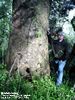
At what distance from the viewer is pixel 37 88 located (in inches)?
332

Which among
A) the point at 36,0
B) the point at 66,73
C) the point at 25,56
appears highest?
the point at 36,0

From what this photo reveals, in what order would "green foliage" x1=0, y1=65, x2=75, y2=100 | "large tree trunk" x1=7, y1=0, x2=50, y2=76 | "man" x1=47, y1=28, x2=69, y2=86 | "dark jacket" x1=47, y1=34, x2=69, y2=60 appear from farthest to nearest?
1. "dark jacket" x1=47, y1=34, x2=69, y2=60
2. "man" x1=47, y1=28, x2=69, y2=86
3. "large tree trunk" x1=7, y1=0, x2=50, y2=76
4. "green foliage" x1=0, y1=65, x2=75, y2=100

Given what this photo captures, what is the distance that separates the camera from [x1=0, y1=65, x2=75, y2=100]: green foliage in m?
7.65

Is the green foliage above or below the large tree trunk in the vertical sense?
below

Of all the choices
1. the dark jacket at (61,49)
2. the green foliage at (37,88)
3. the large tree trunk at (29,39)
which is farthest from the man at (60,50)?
the green foliage at (37,88)

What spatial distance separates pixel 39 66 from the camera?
9.59 m

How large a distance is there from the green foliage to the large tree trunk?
0.43 m

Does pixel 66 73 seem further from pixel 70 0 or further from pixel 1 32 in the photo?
pixel 70 0

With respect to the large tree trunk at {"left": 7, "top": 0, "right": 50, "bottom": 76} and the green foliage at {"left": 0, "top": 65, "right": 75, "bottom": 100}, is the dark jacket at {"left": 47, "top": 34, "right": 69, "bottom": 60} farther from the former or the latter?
the green foliage at {"left": 0, "top": 65, "right": 75, "bottom": 100}

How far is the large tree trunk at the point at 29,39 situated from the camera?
9.41 m

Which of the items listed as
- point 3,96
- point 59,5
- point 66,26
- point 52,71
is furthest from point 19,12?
point 66,26

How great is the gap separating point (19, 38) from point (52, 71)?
6.85ft

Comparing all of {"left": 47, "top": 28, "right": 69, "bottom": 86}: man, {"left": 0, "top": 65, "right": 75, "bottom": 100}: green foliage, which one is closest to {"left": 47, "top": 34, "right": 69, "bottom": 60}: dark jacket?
{"left": 47, "top": 28, "right": 69, "bottom": 86}: man

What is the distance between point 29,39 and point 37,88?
1.71 m
